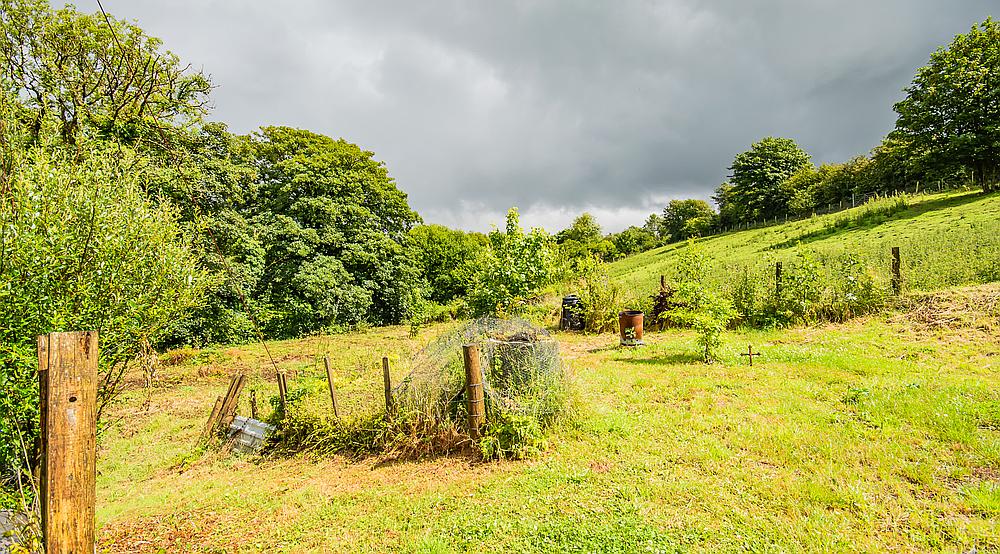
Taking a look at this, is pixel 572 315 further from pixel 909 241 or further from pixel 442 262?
pixel 442 262

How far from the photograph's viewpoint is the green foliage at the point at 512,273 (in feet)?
29.4

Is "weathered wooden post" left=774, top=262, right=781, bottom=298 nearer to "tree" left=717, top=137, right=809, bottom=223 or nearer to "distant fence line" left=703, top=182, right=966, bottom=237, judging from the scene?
"distant fence line" left=703, top=182, right=966, bottom=237

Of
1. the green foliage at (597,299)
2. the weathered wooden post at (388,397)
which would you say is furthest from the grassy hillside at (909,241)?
the weathered wooden post at (388,397)

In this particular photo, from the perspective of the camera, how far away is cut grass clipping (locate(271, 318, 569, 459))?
5.12m

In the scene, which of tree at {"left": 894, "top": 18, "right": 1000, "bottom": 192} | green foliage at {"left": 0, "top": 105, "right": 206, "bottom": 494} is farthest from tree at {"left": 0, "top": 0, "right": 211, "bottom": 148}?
tree at {"left": 894, "top": 18, "right": 1000, "bottom": 192}

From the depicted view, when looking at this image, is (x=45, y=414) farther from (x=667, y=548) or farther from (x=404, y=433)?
(x=667, y=548)

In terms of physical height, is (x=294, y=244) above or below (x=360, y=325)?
above

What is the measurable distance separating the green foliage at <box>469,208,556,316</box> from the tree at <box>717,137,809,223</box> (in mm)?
37554

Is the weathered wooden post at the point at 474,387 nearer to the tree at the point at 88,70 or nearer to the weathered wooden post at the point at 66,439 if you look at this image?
the weathered wooden post at the point at 66,439

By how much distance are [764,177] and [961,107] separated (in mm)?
18471

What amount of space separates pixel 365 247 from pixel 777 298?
58.7 ft

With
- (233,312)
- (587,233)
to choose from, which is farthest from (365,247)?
(587,233)

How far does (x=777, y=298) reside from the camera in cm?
1059

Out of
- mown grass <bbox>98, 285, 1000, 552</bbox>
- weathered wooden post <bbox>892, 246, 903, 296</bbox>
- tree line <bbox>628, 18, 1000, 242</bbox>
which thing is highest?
tree line <bbox>628, 18, 1000, 242</bbox>
